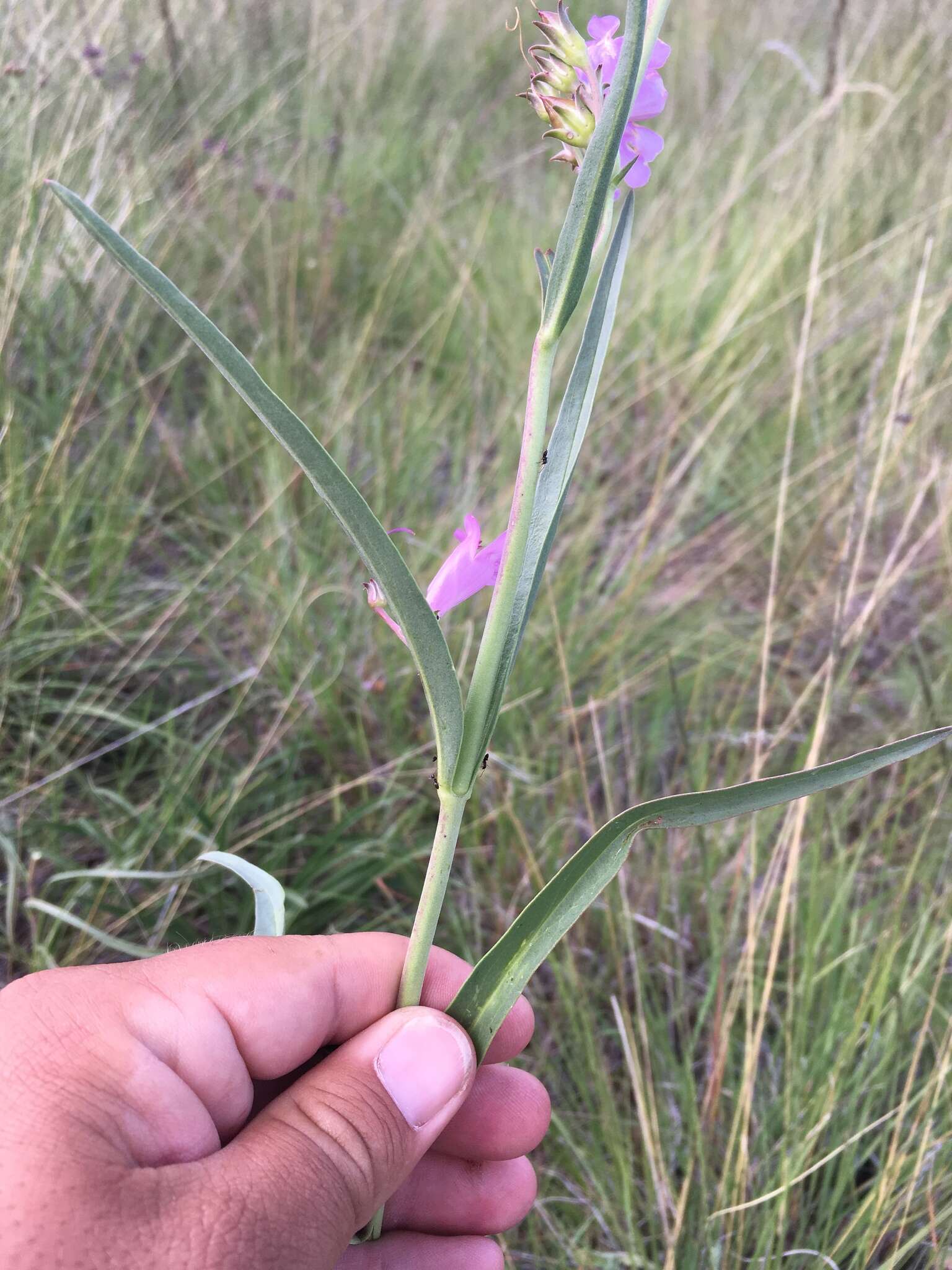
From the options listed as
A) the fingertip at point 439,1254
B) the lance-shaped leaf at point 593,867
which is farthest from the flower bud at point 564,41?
the fingertip at point 439,1254

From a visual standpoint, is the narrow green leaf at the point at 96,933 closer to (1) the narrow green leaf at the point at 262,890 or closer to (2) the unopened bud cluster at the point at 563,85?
(1) the narrow green leaf at the point at 262,890

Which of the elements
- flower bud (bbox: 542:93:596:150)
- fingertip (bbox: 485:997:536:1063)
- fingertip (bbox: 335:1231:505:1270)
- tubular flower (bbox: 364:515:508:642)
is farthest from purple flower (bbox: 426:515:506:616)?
fingertip (bbox: 335:1231:505:1270)

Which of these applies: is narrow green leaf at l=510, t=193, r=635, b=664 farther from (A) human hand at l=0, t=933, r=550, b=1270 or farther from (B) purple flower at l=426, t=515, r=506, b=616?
(A) human hand at l=0, t=933, r=550, b=1270

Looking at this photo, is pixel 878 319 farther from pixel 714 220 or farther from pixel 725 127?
pixel 725 127

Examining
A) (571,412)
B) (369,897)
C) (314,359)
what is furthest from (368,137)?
(571,412)

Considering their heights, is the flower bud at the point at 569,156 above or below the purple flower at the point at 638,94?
below

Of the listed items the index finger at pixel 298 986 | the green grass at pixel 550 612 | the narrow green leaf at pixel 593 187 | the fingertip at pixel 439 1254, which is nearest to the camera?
the narrow green leaf at pixel 593 187

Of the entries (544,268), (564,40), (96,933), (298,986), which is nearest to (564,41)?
(564,40)
